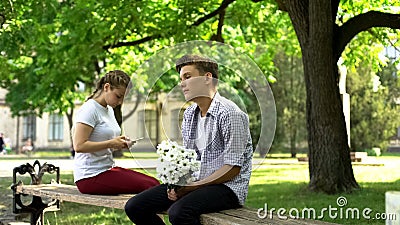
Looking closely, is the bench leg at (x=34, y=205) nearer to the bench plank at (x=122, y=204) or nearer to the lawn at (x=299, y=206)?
the bench plank at (x=122, y=204)

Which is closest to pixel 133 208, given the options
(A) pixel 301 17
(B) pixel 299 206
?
(B) pixel 299 206

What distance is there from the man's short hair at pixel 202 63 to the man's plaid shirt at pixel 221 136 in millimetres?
167

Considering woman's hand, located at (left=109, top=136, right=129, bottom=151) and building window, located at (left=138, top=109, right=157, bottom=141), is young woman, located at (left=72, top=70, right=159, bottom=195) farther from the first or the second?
building window, located at (left=138, top=109, right=157, bottom=141)

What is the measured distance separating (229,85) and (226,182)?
0.66 meters

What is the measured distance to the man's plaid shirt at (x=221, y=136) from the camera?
13.2 feet

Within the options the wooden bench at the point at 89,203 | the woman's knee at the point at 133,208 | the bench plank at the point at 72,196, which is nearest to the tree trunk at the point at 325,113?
the wooden bench at the point at 89,203

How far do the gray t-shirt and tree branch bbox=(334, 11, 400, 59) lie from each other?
6353 mm

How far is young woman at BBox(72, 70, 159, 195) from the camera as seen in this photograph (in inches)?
206

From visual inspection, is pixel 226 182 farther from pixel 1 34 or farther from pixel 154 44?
pixel 154 44

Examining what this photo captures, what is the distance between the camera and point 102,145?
5.21m

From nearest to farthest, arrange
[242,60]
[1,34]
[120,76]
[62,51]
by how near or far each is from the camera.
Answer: [242,60] → [120,76] → [1,34] → [62,51]

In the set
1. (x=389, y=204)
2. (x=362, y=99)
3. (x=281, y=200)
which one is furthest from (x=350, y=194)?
(x=362, y=99)

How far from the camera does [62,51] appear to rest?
14.8 m

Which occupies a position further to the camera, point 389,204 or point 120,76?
point 120,76
